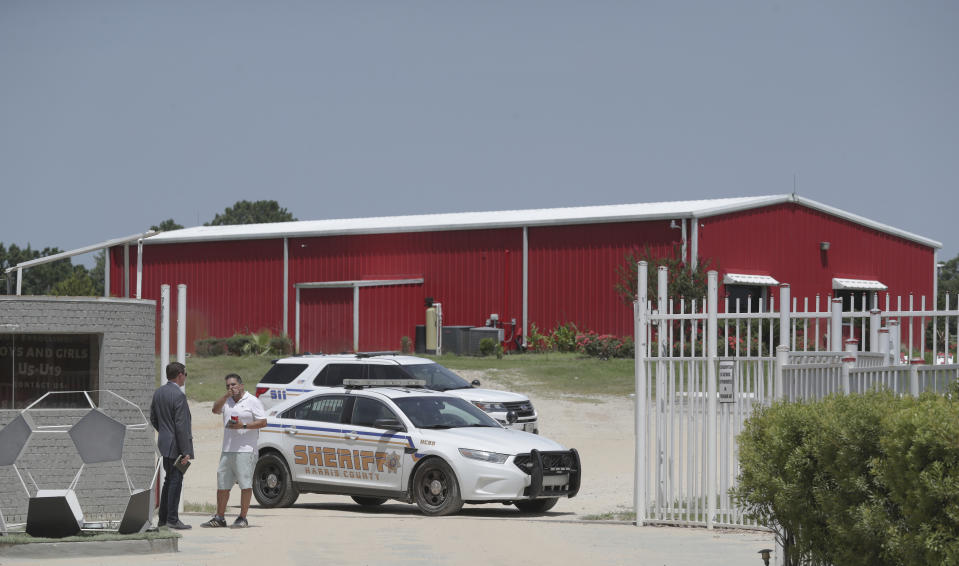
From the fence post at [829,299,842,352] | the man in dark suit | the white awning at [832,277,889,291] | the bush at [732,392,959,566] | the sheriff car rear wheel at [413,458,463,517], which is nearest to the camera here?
the bush at [732,392,959,566]

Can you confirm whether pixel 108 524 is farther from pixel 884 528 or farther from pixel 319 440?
pixel 884 528

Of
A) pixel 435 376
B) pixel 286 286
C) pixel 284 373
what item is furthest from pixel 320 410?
pixel 286 286

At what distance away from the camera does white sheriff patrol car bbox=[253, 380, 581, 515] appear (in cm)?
1552

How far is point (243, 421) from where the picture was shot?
14086 mm

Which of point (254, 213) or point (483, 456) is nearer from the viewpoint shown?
point (483, 456)

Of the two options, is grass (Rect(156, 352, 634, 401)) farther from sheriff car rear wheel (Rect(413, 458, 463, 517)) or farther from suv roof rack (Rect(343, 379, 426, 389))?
sheriff car rear wheel (Rect(413, 458, 463, 517))

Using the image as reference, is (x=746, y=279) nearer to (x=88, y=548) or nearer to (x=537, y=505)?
(x=537, y=505)

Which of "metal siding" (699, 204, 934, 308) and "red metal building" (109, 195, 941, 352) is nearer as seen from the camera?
"red metal building" (109, 195, 941, 352)

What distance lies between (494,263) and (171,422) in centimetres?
3152

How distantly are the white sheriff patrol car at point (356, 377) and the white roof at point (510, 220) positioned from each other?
18859 mm

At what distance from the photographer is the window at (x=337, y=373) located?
22.7 m

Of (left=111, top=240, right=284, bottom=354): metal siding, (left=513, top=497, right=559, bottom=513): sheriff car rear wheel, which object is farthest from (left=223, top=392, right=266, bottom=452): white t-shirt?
(left=111, top=240, right=284, bottom=354): metal siding

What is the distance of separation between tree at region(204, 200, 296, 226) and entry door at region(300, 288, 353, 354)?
81160 mm

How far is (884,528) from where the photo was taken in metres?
7.75
